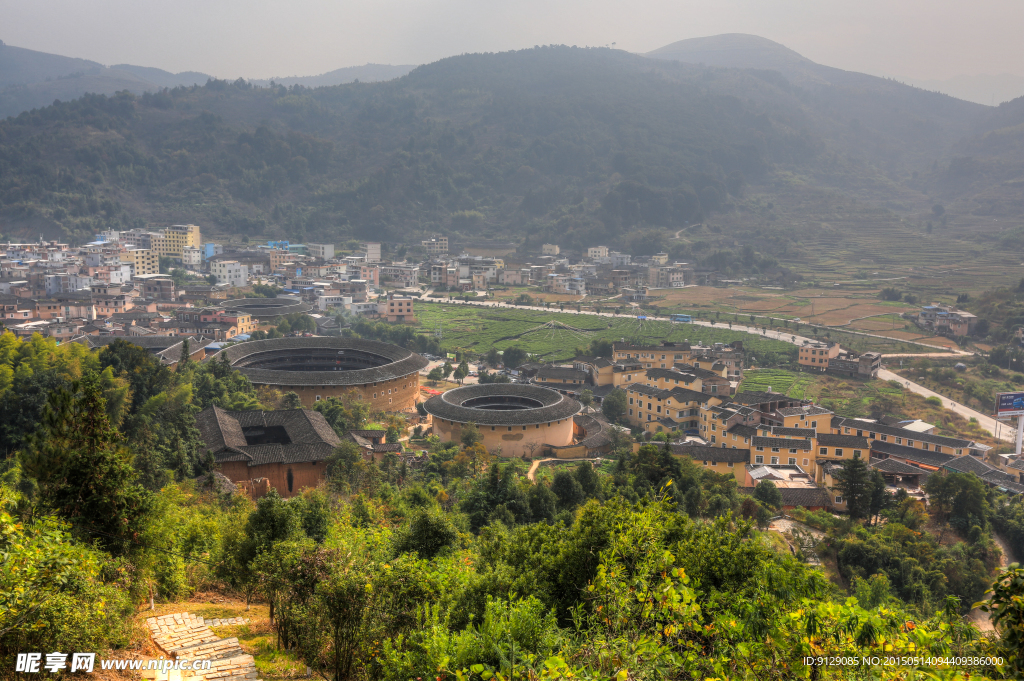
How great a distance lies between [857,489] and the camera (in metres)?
18.5

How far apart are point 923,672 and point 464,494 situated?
496 inches

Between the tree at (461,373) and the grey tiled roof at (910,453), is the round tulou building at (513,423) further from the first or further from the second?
the grey tiled roof at (910,453)

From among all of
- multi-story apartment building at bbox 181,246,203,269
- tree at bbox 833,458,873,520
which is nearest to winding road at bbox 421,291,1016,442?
tree at bbox 833,458,873,520

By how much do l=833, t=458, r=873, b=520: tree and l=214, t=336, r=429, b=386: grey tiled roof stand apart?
19356mm

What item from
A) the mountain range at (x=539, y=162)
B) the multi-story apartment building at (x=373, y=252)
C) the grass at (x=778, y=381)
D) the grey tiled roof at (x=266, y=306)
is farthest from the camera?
the mountain range at (x=539, y=162)

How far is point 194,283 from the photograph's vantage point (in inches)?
2244

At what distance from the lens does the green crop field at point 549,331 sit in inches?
1763

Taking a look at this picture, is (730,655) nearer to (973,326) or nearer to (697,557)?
(697,557)

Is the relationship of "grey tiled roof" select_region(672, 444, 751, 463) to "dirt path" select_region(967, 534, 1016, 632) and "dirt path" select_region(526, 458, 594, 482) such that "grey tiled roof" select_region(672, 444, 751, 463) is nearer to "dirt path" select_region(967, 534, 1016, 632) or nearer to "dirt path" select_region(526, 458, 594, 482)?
"dirt path" select_region(526, 458, 594, 482)

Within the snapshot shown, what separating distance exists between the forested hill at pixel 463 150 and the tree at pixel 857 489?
7123 centimetres

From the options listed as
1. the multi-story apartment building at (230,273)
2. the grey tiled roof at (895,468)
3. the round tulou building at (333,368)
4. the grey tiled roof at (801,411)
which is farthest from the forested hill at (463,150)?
the grey tiled roof at (895,468)

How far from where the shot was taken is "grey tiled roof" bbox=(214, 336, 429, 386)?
2964 cm

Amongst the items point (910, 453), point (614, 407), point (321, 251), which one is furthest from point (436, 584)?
point (321, 251)

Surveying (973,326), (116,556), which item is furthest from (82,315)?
(973,326)
